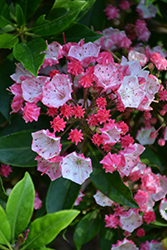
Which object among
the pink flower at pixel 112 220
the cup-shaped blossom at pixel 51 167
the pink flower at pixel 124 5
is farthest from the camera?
the pink flower at pixel 124 5

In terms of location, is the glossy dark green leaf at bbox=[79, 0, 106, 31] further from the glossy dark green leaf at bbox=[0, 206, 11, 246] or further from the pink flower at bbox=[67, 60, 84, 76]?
the glossy dark green leaf at bbox=[0, 206, 11, 246]

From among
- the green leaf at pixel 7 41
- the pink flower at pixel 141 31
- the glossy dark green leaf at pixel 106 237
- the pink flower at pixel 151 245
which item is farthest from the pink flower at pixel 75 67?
the pink flower at pixel 151 245

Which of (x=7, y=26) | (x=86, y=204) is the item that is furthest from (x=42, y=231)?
Result: (x=7, y=26)

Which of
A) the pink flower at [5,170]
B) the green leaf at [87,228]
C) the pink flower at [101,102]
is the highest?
the pink flower at [101,102]

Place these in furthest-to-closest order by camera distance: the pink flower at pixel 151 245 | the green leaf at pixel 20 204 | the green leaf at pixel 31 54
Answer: the pink flower at pixel 151 245 → the green leaf at pixel 31 54 → the green leaf at pixel 20 204

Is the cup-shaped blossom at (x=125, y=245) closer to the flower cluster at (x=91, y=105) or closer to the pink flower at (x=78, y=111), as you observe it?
the flower cluster at (x=91, y=105)

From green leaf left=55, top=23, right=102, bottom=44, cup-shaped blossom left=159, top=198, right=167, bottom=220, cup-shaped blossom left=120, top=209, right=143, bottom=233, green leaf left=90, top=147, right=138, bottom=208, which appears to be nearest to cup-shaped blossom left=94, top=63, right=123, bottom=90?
green leaf left=55, top=23, right=102, bottom=44

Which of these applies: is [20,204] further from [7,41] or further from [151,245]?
[151,245]

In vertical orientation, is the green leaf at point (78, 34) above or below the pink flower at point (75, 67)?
above
